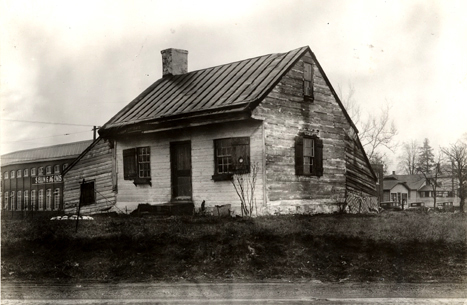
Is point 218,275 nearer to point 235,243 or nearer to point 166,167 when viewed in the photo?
point 235,243

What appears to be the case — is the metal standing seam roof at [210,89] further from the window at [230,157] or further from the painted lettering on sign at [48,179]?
the painted lettering on sign at [48,179]

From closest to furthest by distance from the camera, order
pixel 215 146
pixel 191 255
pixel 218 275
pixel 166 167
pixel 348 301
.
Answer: pixel 348 301 → pixel 218 275 → pixel 191 255 → pixel 215 146 → pixel 166 167

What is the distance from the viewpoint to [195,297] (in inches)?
301

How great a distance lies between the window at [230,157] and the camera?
16688 millimetres

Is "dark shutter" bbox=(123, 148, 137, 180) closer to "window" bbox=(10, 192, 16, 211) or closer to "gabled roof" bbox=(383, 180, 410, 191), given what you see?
"window" bbox=(10, 192, 16, 211)

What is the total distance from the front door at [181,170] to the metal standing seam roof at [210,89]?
1.31 m

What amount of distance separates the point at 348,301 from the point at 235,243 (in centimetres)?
410

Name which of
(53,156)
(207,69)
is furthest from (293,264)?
(53,156)

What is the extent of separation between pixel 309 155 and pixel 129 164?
7.28 m

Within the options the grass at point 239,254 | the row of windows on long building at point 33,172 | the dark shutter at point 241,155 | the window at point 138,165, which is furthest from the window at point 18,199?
the grass at point 239,254

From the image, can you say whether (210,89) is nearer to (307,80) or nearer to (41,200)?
(307,80)

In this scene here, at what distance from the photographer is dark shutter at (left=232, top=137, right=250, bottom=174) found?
16.6 metres

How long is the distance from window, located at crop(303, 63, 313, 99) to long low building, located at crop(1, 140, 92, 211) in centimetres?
2828

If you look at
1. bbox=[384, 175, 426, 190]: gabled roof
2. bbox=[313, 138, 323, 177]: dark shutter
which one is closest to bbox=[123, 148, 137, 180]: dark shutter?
bbox=[313, 138, 323, 177]: dark shutter
